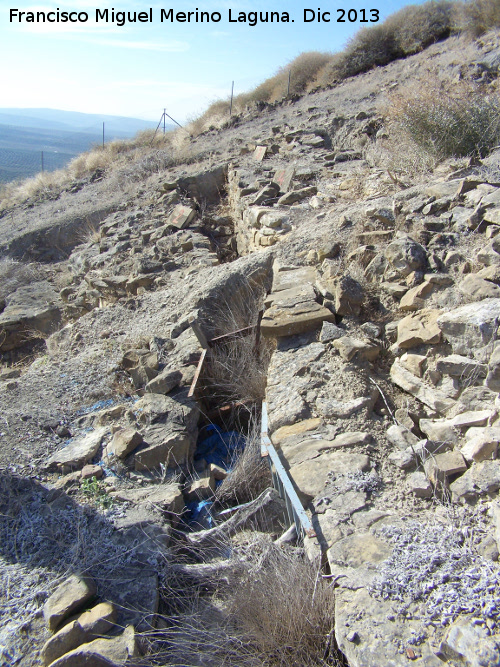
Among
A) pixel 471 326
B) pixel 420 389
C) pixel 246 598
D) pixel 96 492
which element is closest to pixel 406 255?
pixel 471 326

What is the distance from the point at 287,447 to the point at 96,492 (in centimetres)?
132

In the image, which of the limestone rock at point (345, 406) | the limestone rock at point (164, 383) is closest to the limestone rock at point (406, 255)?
the limestone rock at point (345, 406)

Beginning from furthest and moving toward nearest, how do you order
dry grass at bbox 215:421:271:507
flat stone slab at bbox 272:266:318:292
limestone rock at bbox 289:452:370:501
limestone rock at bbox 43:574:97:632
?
1. flat stone slab at bbox 272:266:318:292
2. dry grass at bbox 215:421:271:507
3. limestone rock at bbox 289:452:370:501
4. limestone rock at bbox 43:574:97:632

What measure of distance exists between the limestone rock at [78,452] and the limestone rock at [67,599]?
105 centimetres

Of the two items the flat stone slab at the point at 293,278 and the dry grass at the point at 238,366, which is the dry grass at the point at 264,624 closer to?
the dry grass at the point at 238,366

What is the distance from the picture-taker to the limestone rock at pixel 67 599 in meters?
2.31

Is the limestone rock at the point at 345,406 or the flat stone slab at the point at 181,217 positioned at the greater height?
the flat stone slab at the point at 181,217

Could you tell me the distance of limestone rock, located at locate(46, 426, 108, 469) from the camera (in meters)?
3.45

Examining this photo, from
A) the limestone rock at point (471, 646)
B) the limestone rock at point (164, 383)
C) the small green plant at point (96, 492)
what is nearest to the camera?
the limestone rock at point (471, 646)

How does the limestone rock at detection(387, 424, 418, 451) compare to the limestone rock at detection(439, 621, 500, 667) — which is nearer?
the limestone rock at detection(439, 621, 500, 667)

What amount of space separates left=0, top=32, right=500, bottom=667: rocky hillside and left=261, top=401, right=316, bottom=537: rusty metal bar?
6cm

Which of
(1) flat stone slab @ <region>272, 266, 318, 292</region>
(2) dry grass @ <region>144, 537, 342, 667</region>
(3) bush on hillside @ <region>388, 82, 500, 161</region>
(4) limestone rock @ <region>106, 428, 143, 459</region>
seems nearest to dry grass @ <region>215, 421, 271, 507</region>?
(4) limestone rock @ <region>106, 428, 143, 459</region>

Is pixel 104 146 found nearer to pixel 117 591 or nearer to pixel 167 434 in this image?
pixel 167 434

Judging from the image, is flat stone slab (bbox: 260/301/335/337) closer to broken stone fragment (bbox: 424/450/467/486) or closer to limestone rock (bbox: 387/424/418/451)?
limestone rock (bbox: 387/424/418/451)
